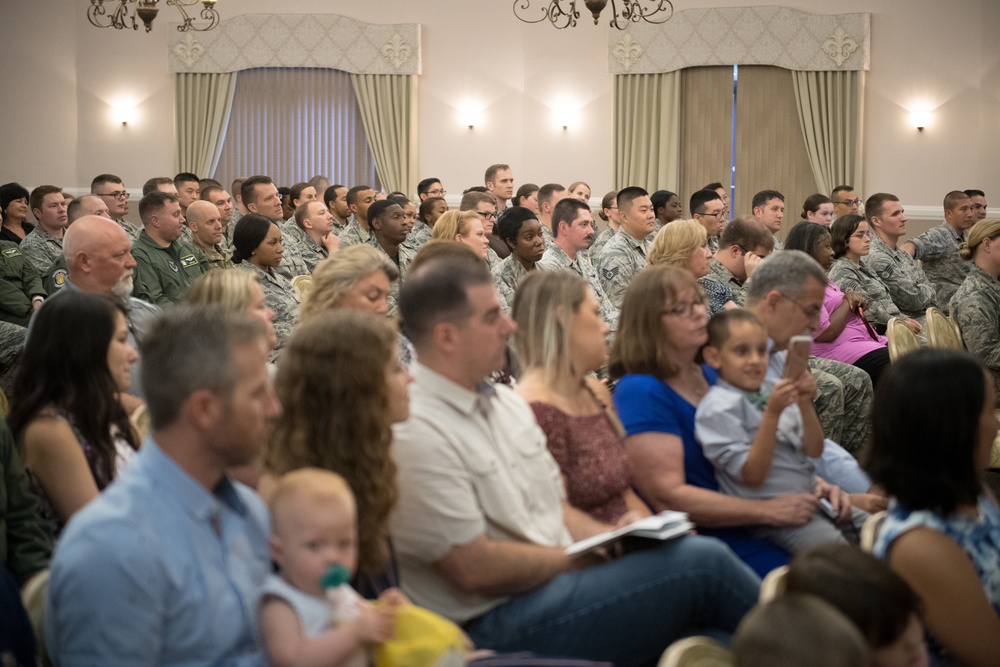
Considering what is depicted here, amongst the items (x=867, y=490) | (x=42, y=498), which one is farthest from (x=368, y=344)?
(x=867, y=490)

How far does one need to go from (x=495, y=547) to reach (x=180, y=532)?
0.76m

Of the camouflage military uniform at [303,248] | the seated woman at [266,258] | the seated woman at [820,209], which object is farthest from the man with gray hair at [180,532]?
the seated woman at [820,209]

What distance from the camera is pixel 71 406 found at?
2.62 meters

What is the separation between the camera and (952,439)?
222cm

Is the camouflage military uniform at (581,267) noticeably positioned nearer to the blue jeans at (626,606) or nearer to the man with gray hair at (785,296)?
the man with gray hair at (785,296)

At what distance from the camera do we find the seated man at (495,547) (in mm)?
2285

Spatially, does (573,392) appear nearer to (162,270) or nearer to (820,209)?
(162,270)

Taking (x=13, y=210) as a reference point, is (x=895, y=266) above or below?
below

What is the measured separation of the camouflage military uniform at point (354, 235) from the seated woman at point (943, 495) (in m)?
7.10

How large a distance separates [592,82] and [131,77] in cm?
604

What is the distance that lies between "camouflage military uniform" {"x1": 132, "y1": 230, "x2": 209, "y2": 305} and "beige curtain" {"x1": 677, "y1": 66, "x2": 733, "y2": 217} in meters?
8.21

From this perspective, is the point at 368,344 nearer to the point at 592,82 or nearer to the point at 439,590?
the point at 439,590

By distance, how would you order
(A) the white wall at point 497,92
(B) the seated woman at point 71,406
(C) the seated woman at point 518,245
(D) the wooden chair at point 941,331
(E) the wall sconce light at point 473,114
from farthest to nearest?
(E) the wall sconce light at point 473,114
(A) the white wall at point 497,92
(C) the seated woman at point 518,245
(D) the wooden chair at point 941,331
(B) the seated woman at point 71,406

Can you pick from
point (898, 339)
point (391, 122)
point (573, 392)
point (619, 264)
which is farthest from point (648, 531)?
point (391, 122)
